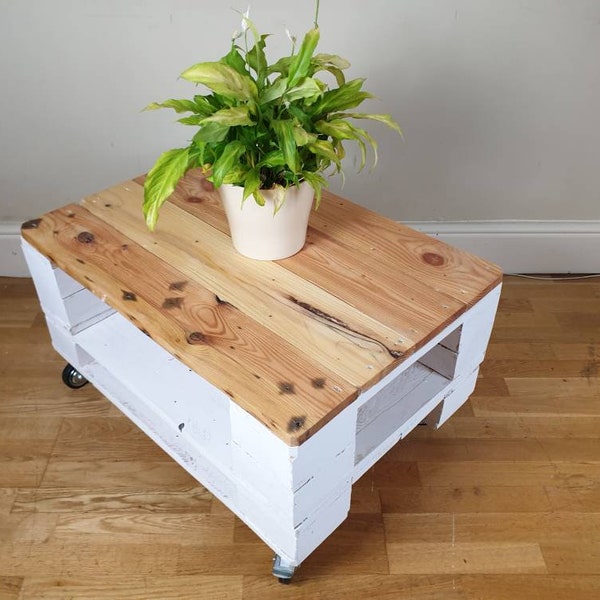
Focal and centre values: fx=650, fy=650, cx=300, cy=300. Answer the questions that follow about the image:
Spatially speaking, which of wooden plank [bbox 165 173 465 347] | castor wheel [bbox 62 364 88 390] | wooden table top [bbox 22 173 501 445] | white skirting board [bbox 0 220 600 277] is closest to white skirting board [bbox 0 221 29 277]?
white skirting board [bbox 0 220 600 277]

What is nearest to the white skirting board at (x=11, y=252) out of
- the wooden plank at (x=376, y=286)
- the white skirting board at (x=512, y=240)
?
the white skirting board at (x=512, y=240)

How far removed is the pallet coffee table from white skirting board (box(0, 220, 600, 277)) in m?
0.54

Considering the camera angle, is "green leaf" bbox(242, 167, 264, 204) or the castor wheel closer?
"green leaf" bbox(242, 167, 264, 204)

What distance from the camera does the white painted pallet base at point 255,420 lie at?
0.90m

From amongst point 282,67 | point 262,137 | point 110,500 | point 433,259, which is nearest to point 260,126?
point 262,137

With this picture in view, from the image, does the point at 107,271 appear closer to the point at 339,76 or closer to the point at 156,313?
the point at 156,313

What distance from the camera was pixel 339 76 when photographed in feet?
3.40

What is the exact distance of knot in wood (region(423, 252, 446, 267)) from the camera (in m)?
Answer: 1.09

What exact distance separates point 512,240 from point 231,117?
1.07 metres

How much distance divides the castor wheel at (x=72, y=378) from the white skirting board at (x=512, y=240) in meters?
0.47

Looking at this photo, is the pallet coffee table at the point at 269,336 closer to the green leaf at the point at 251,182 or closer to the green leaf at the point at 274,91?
the green leaf at the point at 251,182

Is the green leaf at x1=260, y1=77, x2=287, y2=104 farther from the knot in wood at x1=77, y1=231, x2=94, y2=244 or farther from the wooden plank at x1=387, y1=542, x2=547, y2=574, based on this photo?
the wooden plank at x1=387, y1=542, x2=547, y2=574

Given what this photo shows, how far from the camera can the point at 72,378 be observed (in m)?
1.42

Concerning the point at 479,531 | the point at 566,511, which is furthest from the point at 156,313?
the point at 566,511
